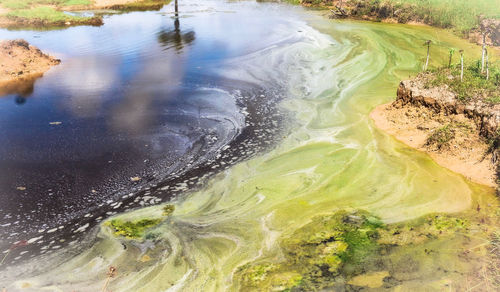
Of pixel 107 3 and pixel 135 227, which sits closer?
pixel 135 227

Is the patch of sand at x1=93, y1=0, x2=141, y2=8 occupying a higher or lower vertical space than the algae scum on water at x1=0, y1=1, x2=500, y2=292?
higher

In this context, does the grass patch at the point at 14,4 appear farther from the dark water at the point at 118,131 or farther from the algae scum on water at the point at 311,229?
the algae scum on water at the point at 311,229

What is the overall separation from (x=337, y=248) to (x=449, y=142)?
357 centimetres

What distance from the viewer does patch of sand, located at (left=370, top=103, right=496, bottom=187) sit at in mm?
6285

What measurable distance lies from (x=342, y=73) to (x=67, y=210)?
27.5 ft

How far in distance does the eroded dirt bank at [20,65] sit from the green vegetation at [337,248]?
926cm

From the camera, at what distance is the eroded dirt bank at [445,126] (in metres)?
6.41

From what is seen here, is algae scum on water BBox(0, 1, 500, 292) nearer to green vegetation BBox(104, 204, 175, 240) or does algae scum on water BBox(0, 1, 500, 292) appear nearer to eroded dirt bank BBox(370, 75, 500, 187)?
green vegetation BBox(104, 204, 175, 240)

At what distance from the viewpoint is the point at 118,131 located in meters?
7.87

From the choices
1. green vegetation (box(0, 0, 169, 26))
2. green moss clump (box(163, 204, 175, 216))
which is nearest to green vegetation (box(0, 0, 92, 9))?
green vegetation (box(0, 0, 169, 26))

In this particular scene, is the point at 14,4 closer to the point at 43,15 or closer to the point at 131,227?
the point at 43,15

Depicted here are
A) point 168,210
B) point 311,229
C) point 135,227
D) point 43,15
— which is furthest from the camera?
point 43,15

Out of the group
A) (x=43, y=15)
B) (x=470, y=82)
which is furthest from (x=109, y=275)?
(x=43, y=15)

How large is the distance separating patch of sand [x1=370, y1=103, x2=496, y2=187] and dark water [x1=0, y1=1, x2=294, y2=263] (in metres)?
2.46
